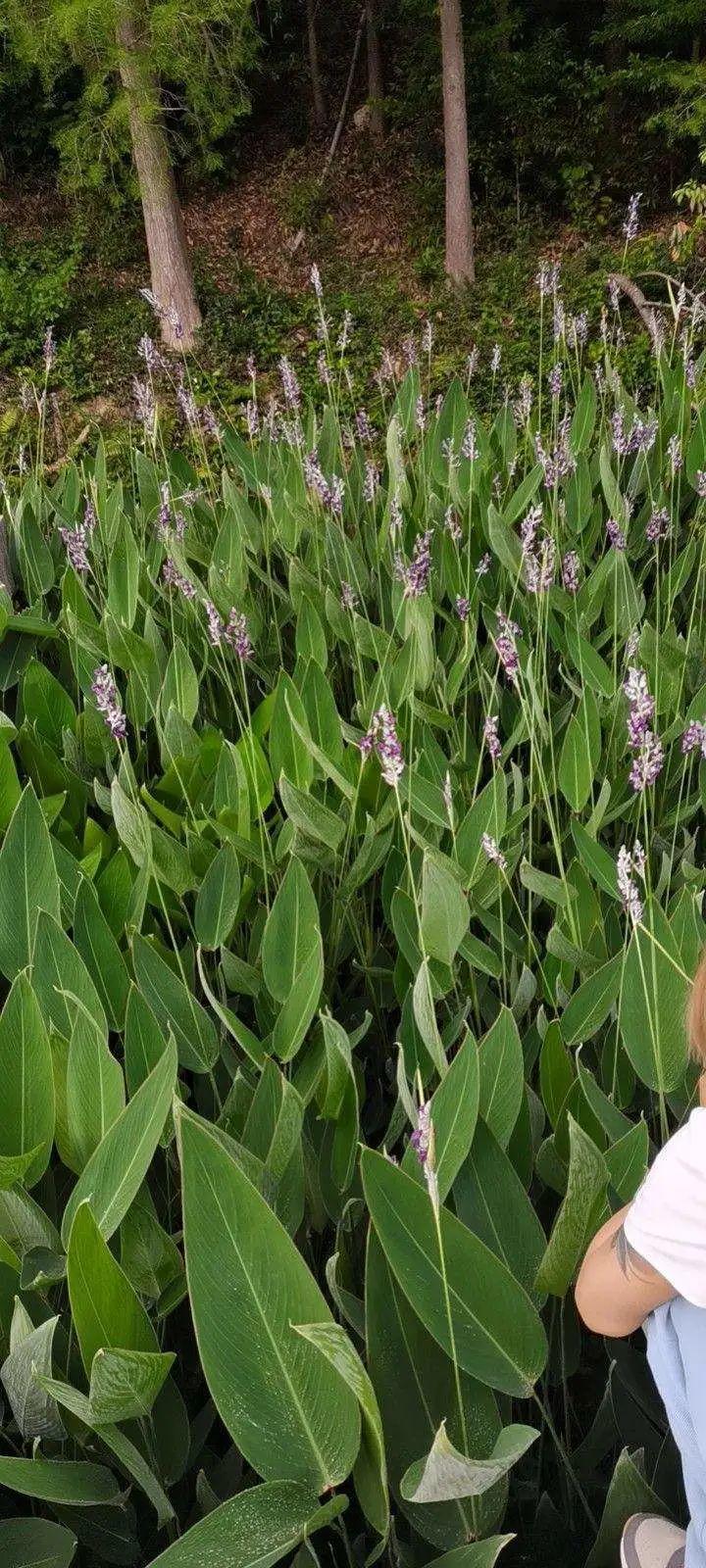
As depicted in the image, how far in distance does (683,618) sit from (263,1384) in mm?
1867

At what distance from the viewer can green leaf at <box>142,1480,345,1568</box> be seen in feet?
2.06

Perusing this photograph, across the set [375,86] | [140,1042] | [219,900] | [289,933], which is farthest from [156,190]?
[140,1042]

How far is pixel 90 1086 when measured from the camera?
2.97 ft

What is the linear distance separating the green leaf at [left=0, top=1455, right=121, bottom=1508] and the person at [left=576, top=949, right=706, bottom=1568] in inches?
14.1

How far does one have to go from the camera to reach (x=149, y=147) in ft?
22.9

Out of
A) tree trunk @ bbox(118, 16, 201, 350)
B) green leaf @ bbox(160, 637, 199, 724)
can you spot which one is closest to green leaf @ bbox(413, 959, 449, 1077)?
green leaf @ bbox(160, 637, 199, 724)

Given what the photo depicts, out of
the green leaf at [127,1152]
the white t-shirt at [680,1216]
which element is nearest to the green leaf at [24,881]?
the green leaf at [127,1152]

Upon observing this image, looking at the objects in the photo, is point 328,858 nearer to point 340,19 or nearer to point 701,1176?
point 701,1176

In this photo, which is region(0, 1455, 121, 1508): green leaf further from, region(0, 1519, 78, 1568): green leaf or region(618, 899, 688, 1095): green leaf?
region(618, 899, 688, 1095): green leaf

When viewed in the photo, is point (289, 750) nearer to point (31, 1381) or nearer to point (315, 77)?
point (31, 1381)

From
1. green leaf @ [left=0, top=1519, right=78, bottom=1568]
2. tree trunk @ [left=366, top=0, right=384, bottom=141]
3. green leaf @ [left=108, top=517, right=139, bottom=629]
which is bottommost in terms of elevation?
green leaf @ [left=0, top=1519, right=78, bottom=1568]

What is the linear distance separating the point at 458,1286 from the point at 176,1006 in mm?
433

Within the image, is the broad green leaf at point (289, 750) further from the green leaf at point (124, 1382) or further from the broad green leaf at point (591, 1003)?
the green leaf at point (124, 1382)

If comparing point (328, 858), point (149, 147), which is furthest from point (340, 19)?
point (328, 858)
